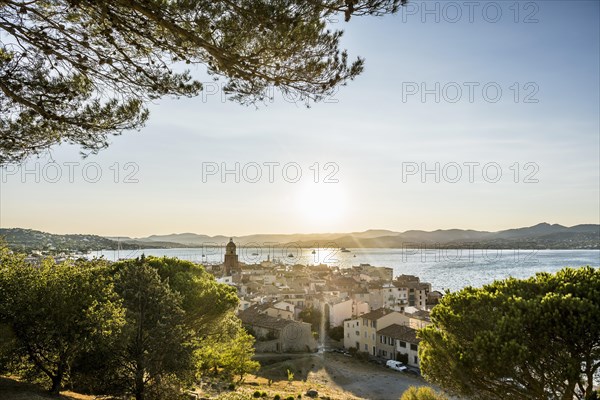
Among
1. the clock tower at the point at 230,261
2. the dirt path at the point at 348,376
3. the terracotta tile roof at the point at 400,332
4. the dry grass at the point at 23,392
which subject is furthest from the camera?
the clock tower at the point at 230,261

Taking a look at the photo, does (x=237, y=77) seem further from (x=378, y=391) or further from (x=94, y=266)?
(x=378, y=391)

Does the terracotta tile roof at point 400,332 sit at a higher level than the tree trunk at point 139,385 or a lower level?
lower

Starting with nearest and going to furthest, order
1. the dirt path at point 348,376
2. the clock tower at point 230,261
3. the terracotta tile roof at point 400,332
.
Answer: the dirt path at point 348,376 → the terracotta tile roof at point 400,332 → the clock tower at point 230,261

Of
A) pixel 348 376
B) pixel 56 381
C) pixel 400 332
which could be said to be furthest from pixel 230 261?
pixel 56 381

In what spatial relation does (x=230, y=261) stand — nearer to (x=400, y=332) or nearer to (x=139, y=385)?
(x=400, y=332)

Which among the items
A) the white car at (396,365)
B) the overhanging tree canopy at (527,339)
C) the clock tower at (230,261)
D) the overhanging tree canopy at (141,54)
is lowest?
the white car at (396,365)

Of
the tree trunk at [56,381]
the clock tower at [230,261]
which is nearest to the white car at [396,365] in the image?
the tree trunk at [56,381]

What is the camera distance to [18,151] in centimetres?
1104

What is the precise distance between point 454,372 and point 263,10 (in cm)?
867

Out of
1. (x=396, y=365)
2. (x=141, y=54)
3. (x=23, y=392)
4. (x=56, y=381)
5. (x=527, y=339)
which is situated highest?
(x=141, y=54)

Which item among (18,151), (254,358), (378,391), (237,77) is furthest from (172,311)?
(254,358)

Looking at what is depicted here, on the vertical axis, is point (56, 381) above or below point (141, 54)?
below

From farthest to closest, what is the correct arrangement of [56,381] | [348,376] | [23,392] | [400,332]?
[400,332] → [348,376] → [56,381] → [23,392]

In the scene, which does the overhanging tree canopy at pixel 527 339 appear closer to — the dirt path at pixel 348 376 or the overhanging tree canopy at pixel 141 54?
the overhanging tree canopy at pixel 141 54
